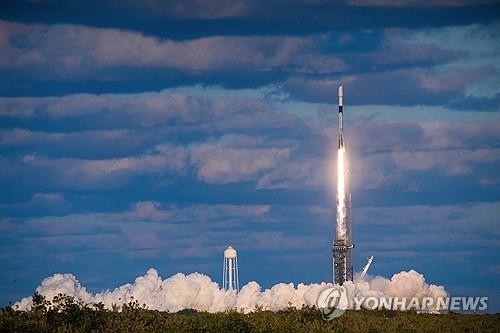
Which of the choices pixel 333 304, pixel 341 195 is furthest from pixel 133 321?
pixel 341 195

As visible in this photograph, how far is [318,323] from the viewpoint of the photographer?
115 metres

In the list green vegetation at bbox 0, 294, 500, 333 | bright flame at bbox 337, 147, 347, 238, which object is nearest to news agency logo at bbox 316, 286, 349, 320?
green vegetation at bbox 0, 294, 500, 333

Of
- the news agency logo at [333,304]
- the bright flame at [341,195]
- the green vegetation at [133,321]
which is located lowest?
the green vegetation at [133,321]

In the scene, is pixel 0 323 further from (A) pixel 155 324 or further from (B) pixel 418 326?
(B) pixel 418 326

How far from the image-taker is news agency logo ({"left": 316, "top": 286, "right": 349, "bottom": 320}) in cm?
13532

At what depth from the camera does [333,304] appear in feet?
495

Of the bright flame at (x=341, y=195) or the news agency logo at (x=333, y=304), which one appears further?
the bright flame at (x=341, y=195)

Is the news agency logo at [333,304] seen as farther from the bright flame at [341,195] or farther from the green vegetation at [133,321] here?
the bright flame at [341,195]

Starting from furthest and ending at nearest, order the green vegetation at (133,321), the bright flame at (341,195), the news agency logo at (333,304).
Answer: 1. the bright flame at (341,195)
2. the news agency logo at (333,304)
3. the green vegetation at (133,321)

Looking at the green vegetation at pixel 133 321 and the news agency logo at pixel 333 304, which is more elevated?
the news agency logo at pixel 333 304

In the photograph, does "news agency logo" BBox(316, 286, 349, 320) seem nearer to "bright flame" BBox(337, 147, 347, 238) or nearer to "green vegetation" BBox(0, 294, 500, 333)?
"green vegetation" BBox(0, 294, 500, 333)

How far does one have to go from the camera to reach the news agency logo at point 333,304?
5328 inches

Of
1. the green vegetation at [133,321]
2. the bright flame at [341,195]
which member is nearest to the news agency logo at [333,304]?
the green vegetation at [133,321]

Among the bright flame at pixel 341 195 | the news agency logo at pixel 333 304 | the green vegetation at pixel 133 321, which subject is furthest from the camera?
the bright flame at pixel 341 195
